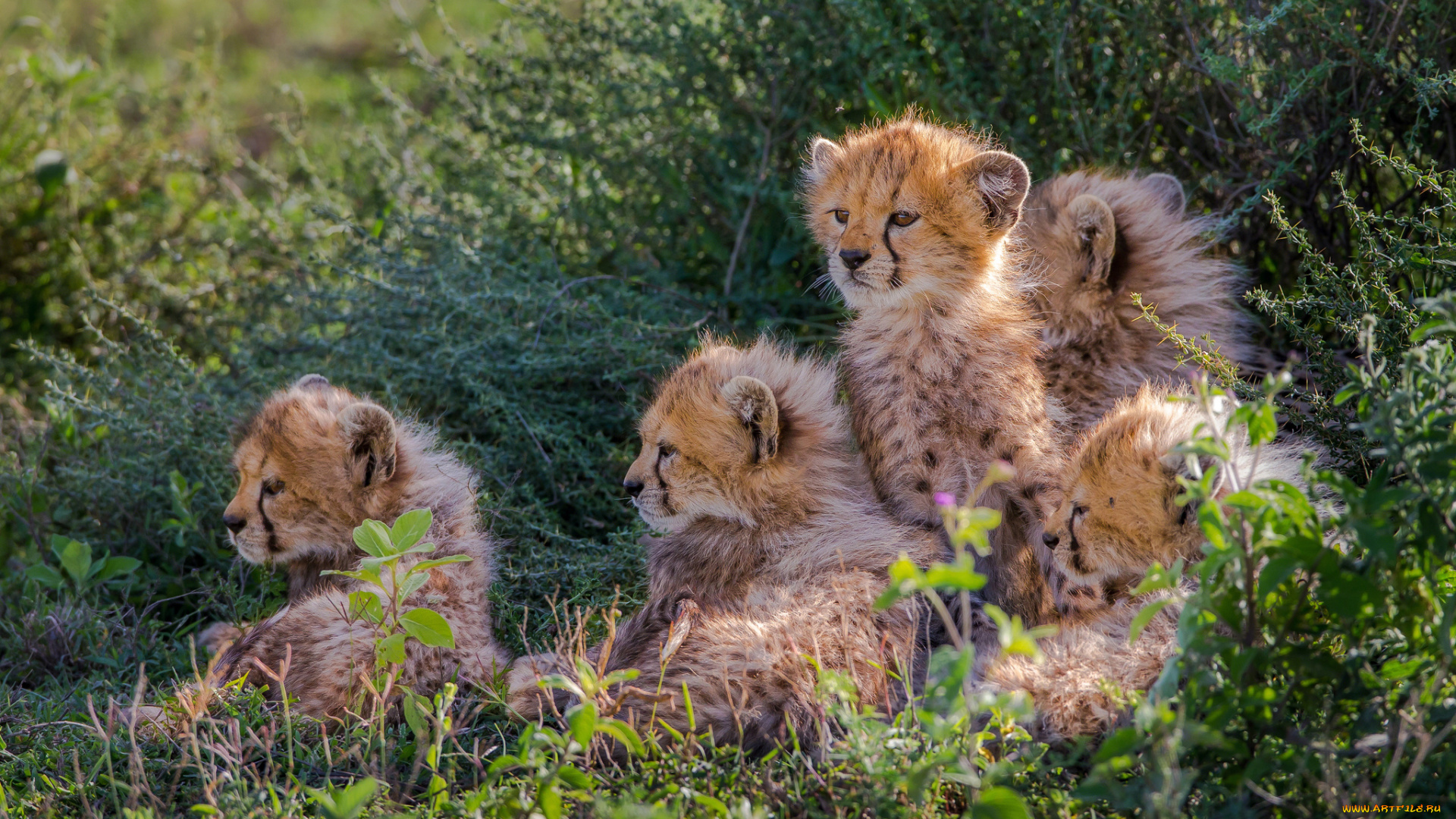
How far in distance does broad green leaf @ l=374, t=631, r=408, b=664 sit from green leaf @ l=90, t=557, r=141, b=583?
141 cm

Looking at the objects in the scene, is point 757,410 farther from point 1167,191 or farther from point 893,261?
point 1167,191

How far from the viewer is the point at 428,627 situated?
8.92ft

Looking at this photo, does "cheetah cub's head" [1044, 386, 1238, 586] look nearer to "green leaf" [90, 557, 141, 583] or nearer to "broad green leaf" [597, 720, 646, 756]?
"broad green leaf" [597, 720, 646, 756]

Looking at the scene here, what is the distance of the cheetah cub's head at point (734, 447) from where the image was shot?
318 cm

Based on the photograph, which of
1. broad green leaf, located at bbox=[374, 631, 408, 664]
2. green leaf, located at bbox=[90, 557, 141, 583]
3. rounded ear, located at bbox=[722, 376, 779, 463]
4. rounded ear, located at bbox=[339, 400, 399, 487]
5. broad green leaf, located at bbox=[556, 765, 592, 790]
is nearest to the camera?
broad green leaf, located at bbox=[556, 765, 592, 790]

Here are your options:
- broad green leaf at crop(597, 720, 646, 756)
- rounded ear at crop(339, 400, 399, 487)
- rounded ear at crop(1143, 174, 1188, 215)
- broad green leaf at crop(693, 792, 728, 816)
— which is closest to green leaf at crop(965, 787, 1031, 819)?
broad green leaf at crop(693, 792, 728, 816)

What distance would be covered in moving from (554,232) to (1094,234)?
2.27 m

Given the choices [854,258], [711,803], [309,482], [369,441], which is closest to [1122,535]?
[854,258]

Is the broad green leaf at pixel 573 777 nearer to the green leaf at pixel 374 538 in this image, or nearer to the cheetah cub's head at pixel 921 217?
the green leaf at pixel 374 538

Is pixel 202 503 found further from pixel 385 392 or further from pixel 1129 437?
pixel 1129 437

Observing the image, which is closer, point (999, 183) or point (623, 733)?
point (623, 733)

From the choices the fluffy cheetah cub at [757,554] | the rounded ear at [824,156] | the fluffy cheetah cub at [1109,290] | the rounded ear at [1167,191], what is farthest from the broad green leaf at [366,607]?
the rounded ear at [1167,191]

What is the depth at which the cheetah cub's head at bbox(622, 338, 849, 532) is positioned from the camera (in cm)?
318

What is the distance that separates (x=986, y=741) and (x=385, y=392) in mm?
2541
